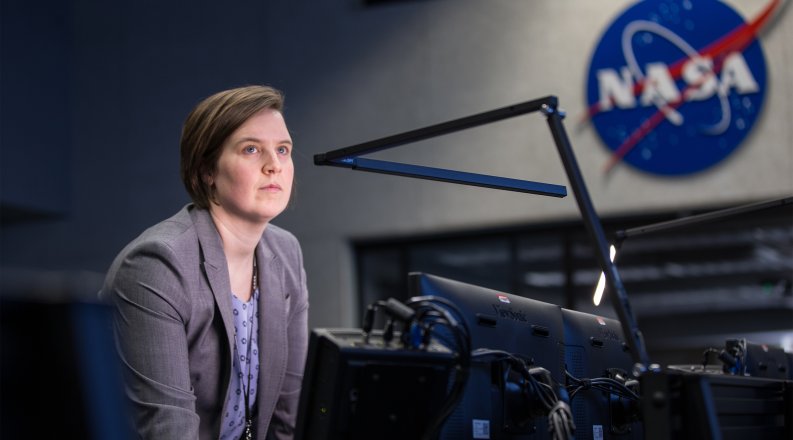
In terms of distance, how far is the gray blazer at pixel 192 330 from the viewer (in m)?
2.06

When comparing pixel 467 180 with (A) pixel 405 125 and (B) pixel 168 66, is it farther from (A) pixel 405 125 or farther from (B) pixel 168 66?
(B) pixel 168 66

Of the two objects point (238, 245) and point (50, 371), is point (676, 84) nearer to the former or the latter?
point (238, 245)

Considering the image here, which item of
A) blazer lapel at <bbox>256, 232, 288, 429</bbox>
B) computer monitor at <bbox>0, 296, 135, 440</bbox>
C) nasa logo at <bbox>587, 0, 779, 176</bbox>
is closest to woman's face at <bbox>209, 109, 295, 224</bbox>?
blazer lapel at <bbox>256, 232, 288, 429</bbox>

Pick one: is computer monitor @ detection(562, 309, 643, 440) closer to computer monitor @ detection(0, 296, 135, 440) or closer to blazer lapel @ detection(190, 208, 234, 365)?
blazer lapel @ detection(190, 208, 234, 365)

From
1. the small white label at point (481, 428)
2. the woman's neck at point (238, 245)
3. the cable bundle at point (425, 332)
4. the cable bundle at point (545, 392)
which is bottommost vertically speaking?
the small white label at point (481, 428)

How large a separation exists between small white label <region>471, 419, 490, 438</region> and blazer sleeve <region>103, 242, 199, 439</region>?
544 millimetres

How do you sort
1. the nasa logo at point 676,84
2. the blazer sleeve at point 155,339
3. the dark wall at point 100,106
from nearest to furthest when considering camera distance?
the blazer sleeve at point 155,339, the nasa logo at point 676,84, the dark wall at point 100,106

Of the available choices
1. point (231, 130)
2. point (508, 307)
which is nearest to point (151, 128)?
point (231, 130)

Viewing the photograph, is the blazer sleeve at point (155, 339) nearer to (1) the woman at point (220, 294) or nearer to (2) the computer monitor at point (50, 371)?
(1) the woman at point (220, 294)

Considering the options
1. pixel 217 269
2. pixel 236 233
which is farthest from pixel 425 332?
pixel 236 233

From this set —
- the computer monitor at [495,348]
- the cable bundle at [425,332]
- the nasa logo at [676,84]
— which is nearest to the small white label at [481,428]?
the computer monitor at [495,348]

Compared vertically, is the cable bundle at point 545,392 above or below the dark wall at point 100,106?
below

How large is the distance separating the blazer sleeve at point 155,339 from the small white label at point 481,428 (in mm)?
544

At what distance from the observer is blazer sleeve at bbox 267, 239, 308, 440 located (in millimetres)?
2533
